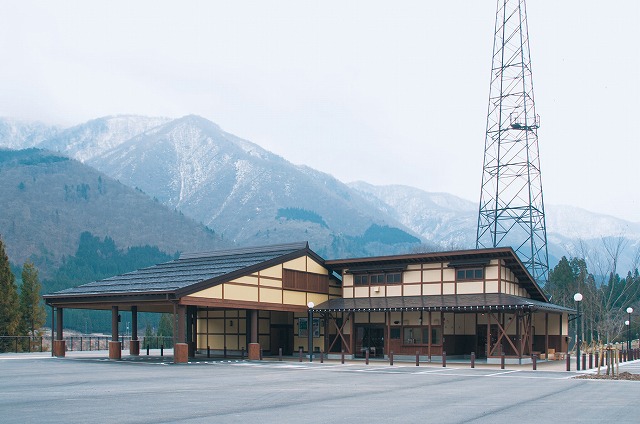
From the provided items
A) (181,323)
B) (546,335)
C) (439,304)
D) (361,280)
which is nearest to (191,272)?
(181,323)

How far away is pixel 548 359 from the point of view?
4116 cm

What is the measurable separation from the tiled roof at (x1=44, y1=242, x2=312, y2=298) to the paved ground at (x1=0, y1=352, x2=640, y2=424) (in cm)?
683

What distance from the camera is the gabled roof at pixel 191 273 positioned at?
34656mm

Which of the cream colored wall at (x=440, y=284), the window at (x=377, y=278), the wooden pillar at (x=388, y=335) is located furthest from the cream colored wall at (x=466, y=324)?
the window at (x=377, y=278)

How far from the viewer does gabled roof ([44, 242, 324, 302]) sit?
114 ft

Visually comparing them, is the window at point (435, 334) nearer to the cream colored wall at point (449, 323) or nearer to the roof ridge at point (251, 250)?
the cream colored wall at point (449, 323)

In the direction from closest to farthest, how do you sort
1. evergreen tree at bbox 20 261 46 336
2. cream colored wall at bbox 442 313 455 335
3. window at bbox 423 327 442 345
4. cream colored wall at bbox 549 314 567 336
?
window at bbox 423 327 442 345, cream colored wall at bbox 442 313 455 335, cream colored wall at bbox 549 314 567 336, evergreen tree at bbox 20 261 46 336

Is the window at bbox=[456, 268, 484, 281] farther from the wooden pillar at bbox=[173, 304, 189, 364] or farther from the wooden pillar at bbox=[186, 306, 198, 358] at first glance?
the wooden pillar at bbox=[186, 306, 198, 358]

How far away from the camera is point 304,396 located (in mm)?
18375

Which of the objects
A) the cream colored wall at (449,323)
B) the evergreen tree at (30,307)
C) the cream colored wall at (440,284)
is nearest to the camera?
the cream colored wall at (440,284)

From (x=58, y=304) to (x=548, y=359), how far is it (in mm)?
27536

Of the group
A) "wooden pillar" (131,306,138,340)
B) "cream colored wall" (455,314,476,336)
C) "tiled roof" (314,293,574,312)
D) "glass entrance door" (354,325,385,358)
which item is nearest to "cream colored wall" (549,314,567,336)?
"tiled roof" (314,293,574,312)

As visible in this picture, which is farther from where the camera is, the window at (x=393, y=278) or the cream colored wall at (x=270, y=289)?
the window at (x=393, y=278)

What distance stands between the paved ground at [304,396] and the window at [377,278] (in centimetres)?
1235
